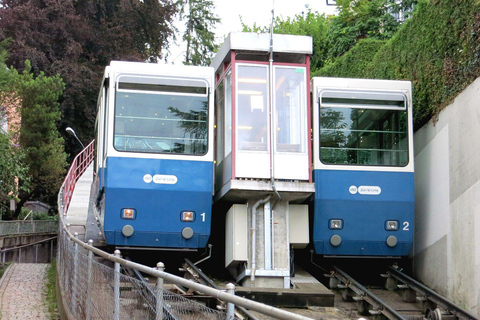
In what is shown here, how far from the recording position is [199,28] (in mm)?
56344

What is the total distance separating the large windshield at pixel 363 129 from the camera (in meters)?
12.8

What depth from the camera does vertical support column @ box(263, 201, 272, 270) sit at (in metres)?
11.7

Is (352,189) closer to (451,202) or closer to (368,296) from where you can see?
(451,202)

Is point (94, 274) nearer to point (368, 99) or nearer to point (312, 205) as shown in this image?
point (312, 205)

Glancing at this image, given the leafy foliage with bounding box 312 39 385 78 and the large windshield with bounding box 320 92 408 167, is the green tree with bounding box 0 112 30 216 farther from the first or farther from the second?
the large windshield with bounding box 320 92 408 167

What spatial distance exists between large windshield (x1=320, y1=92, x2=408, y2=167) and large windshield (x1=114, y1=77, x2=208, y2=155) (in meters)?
2.31

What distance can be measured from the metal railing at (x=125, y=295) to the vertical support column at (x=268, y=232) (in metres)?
3.22

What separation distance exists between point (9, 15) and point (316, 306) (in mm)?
28567

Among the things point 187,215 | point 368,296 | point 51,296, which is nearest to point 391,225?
point 368,296

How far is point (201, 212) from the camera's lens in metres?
12.2

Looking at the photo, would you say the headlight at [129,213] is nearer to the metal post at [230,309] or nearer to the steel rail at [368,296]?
the steel rail at [368,296]

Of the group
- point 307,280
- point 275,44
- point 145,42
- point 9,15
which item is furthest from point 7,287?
point 145,42

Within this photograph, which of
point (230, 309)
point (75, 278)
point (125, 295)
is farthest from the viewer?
point (75, 278)

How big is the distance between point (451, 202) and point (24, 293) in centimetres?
860
